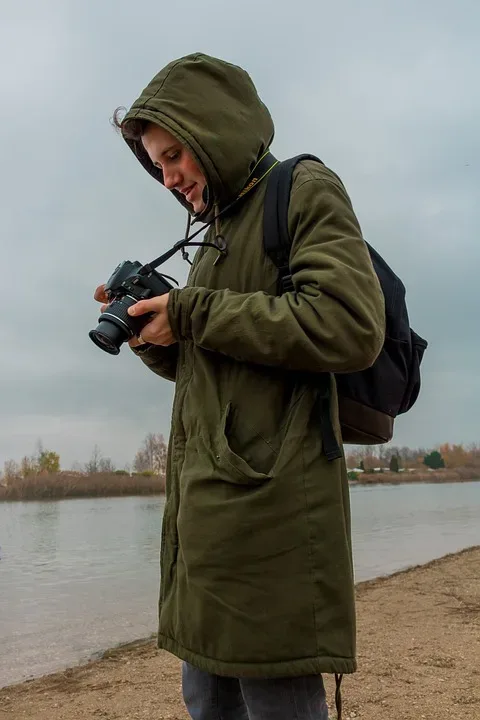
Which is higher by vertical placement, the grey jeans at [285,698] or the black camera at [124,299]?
the black camera at [124,299]

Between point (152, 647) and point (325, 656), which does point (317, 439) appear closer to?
point (325, 656)

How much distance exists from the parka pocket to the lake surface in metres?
4.47

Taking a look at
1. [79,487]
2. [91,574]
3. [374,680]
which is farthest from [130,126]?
[79,487]

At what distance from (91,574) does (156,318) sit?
383 inches

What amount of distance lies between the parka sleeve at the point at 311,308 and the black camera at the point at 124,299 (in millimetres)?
135

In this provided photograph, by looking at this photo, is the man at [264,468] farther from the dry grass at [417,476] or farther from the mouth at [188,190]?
the dry grass at [417,476]

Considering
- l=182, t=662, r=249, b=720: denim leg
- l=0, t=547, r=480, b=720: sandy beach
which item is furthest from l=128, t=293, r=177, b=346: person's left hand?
l=0, t=547, r=480, b=720: sandy beach

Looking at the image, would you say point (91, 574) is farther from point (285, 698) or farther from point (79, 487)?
point (79, 487)

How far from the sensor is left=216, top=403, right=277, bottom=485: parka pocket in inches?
55.3

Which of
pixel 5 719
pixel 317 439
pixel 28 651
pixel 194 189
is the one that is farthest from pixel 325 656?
pixel 28 651

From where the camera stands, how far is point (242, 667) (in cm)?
136

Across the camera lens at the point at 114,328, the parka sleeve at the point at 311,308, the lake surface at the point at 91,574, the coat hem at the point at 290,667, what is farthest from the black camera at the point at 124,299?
the lake surface at the point at 91,574

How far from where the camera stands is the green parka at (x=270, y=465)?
1380 millimetres

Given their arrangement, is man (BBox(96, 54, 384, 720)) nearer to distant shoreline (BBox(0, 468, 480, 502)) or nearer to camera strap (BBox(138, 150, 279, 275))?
camera strap (BBox(138, 150, 279, 275))
